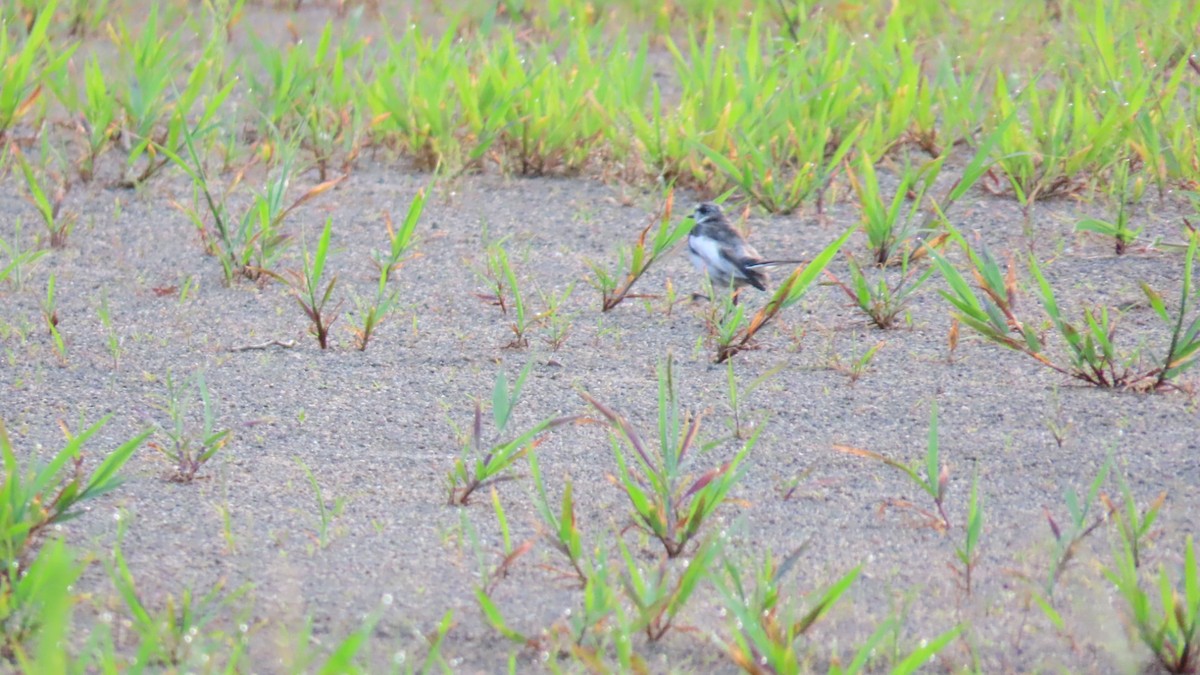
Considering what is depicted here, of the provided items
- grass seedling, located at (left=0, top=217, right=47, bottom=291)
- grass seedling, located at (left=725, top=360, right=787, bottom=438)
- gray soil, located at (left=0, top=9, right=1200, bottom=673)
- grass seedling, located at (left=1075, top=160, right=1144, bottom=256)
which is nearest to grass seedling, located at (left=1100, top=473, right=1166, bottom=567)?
gray soil, located at (left=0, top=9, right=1200, bottom=673)

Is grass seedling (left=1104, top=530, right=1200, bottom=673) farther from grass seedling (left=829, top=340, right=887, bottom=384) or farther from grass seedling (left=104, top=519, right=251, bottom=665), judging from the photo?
grass seedling (left=104, top=519, right=251, bottom=665)

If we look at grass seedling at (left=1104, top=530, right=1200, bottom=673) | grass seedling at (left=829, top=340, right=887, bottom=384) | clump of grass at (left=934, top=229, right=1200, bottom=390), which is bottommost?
grass seedling at (left=829, top=340, right=887, bottom=384)

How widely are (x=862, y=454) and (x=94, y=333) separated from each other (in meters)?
1.88

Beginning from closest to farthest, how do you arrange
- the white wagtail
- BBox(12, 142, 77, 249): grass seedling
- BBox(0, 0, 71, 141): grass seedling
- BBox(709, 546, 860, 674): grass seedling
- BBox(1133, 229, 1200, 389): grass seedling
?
1. BBox(709, 546, 860, 674): grass seedling
2. BBox(1133, 229, 1200, 389): grass seedling
3. the white wagtail
4. BBox(12, 142, 77, 249): grass seedling
5. BBox(0, 0, 71, 141): grass seedling

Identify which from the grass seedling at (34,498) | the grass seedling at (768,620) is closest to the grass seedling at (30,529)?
the grass seedling at (34,498)

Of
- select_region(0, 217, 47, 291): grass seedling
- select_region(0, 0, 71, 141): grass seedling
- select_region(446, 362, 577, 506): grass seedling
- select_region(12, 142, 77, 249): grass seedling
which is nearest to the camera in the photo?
select_region(446, 362, 577, 506): grass seedling

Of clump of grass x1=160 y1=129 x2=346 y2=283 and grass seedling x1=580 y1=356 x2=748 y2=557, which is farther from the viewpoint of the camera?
clump of grass x1=160 y1=129 x2=346 y2=283

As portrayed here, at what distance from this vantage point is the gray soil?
7.36 ft

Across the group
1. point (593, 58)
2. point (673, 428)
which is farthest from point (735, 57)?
point (673, 428)

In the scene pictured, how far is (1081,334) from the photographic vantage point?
3.19 metres

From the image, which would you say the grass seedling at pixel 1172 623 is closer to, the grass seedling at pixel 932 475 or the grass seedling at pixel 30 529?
the grass seedling at pixel 932 475

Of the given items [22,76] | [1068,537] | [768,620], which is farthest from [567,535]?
[22,76]

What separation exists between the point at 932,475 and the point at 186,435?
4.84 feet

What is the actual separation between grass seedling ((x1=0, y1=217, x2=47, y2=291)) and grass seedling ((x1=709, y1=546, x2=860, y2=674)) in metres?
2.10
